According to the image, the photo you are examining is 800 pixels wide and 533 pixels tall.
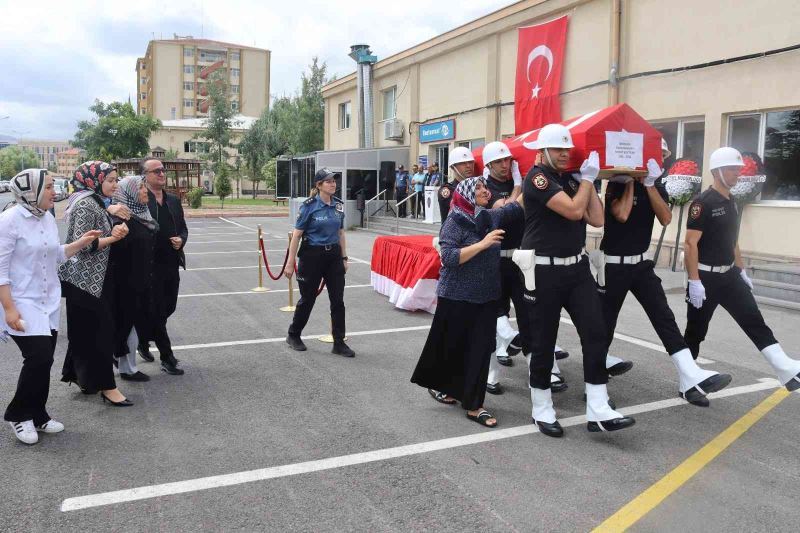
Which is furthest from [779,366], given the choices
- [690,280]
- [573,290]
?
[573,290]

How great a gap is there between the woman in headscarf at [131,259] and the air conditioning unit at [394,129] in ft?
67.3

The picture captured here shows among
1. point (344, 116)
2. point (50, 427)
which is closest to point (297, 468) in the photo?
point (50, 427)

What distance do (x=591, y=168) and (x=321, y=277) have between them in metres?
3.38

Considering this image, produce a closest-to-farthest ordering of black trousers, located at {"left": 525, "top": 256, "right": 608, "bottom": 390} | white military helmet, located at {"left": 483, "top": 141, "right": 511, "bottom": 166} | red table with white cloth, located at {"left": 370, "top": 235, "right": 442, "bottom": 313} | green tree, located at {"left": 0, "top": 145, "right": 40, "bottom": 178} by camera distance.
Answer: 1. black trousers, located at {"left": 525, "top": 256, "right": 608, "bottom": 390}
2. white military helmet, located at {"left": 483, "top": 141, "right": 511, "bottom": 166}
3. red table with white cloth, located at {"left": 370, "top": 235, "right": 442, "bottom": 313}
4. green tree, located at {"left": 0, "top": 145, "right": 40, "bottom": 178}

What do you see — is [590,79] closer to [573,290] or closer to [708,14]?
[708,14]

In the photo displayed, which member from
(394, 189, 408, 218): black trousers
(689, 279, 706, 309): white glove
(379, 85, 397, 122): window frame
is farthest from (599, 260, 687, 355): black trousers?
(379, 85, 397, 122): window frame

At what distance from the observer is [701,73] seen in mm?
13242

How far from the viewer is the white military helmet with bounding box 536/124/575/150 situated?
4.34 m

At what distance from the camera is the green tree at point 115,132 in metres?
57.3

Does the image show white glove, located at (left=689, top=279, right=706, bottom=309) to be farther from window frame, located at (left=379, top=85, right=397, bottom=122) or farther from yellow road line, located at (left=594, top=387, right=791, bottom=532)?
window frame, located at (left=379, top=85, right=397, bottom=122)

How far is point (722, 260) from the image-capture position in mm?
5258

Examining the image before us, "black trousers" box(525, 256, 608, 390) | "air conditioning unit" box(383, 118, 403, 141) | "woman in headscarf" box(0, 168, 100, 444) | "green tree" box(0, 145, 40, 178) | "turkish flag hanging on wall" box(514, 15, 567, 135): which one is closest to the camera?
"woman in headscarf" box(0, 168, 100, 444)

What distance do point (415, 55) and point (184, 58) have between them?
76919mm

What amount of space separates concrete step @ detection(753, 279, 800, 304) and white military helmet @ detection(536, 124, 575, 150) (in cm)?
689
